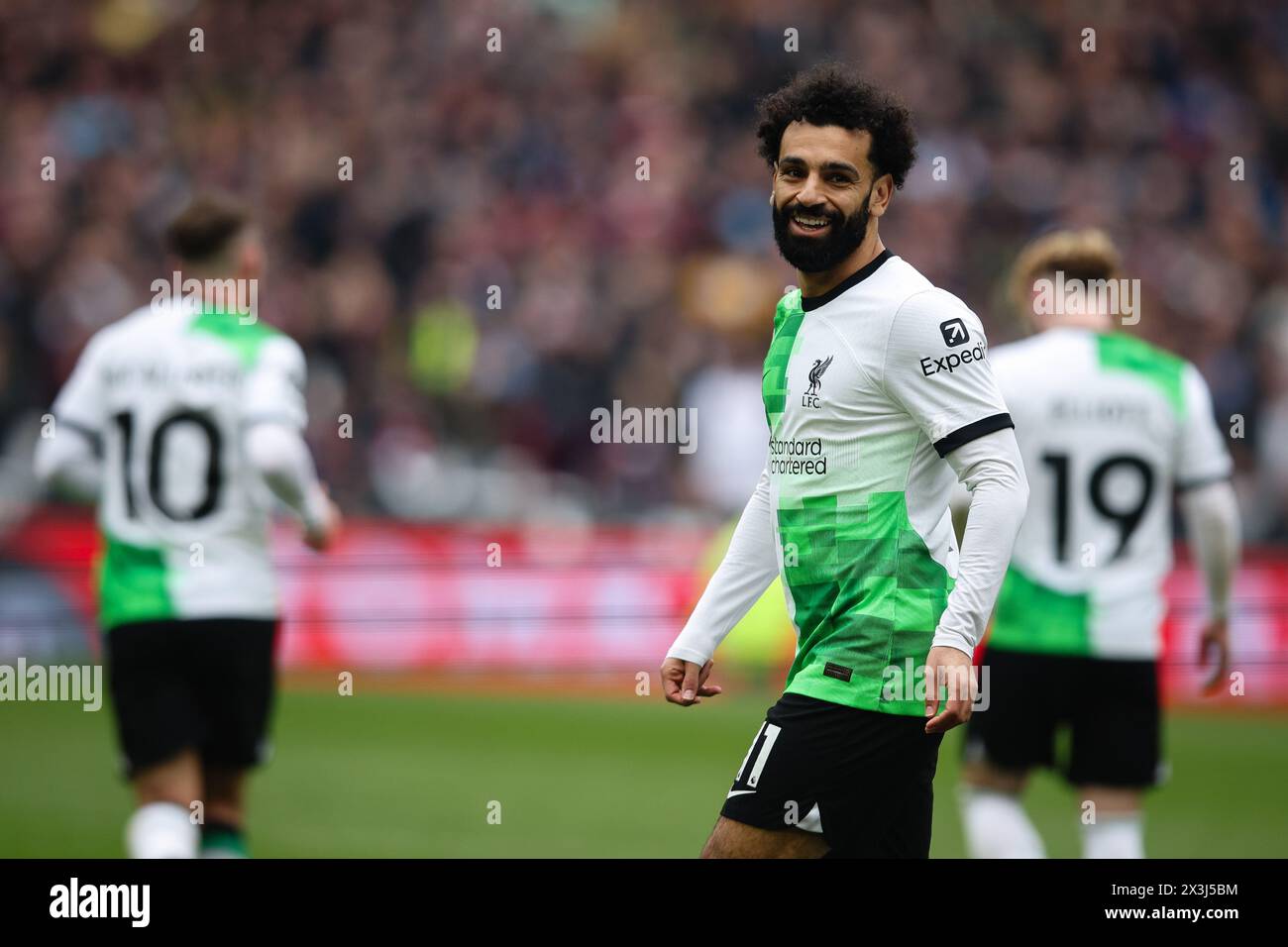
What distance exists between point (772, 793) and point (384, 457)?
11488 mm

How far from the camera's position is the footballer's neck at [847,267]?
4355 millimetres

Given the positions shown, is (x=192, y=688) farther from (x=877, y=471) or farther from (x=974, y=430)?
(x=974, y=430)

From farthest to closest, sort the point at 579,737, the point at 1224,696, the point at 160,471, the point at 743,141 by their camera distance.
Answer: the point at 743,141 → the point at 1224,696 → the point at 579,737 → the point at 160,471

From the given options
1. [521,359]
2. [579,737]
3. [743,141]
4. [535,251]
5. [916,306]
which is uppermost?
[743,141]

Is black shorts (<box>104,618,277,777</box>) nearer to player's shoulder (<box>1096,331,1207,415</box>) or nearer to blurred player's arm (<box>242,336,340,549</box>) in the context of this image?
blurred player's arm (<box>242,336,340,549</box>)

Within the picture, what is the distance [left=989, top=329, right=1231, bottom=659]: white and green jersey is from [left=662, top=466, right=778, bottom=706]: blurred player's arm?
79.4 inches

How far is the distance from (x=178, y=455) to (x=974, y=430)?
120 inches

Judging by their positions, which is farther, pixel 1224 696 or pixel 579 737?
pixel 1224 696

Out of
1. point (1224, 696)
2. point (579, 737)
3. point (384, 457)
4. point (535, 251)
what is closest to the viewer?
point (579, 737)

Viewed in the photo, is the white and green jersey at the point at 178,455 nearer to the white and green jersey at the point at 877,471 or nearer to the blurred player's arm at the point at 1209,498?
the white and green jersey at the point at 877,471

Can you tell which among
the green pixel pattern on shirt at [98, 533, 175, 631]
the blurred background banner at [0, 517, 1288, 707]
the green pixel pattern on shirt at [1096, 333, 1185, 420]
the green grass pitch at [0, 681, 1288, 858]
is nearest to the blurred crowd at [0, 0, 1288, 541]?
the blurred background banner at [0, 517, 1288, 707]

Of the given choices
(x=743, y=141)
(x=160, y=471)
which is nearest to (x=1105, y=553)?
(x=160, y=471)

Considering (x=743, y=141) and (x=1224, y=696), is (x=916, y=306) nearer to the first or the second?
(x=1224, y=696)
